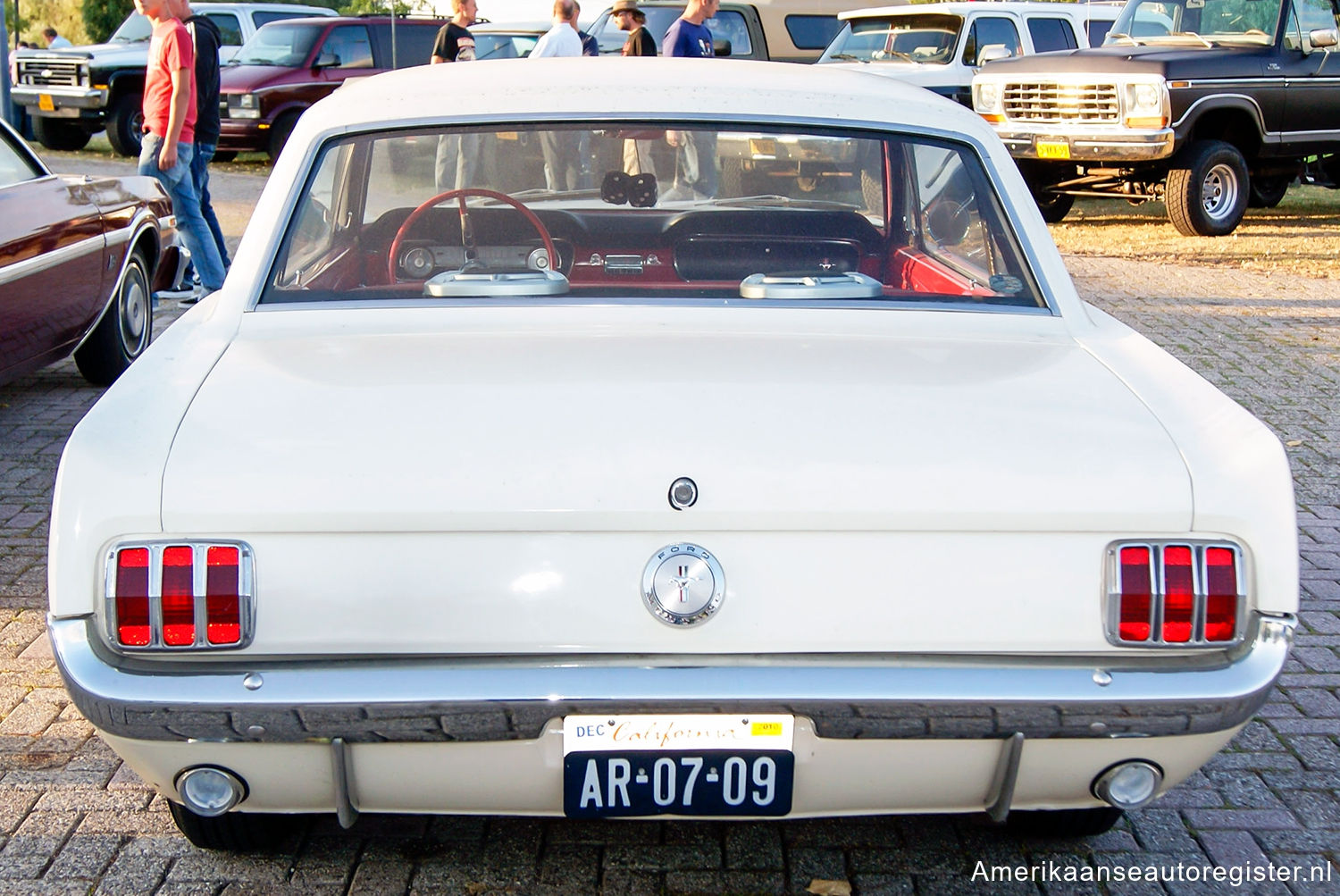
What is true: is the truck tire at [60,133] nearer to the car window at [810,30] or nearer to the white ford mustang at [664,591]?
the car window at [810,30]

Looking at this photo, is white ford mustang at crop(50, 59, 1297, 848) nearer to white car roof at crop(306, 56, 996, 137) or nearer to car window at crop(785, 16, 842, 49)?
white car roof at crop(306, 56, 996, 137)

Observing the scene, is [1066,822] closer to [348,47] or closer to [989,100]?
[989,100]

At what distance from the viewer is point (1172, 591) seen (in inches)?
89.5

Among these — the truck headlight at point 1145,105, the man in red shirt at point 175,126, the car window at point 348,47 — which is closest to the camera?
the man in red shirt at point 175,126

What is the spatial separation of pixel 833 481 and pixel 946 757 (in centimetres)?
50

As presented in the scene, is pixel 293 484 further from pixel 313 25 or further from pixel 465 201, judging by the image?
pixel 313 25

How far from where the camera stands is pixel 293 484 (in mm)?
2189

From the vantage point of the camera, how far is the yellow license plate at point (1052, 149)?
1212 centimetres

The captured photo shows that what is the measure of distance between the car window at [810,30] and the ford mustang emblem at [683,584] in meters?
18.3

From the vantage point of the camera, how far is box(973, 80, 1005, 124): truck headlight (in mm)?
12898

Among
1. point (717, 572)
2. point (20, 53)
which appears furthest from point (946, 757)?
point (20, 53)

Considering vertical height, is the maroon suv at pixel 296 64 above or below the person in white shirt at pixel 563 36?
below

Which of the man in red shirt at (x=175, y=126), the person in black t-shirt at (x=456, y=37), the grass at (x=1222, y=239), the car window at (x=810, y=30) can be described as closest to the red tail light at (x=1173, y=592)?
the man in red shirt at (x=175, y=126)

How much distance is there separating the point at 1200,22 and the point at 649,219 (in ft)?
34.7
